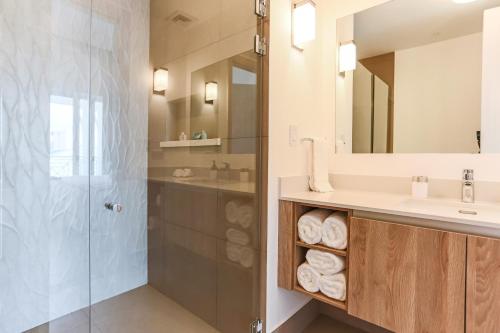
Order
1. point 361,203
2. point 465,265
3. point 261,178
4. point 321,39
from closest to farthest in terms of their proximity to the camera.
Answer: point 465,265
point 361,203
point 261,178
point 321,39

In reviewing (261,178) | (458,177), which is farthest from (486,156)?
Answer: (261,178)

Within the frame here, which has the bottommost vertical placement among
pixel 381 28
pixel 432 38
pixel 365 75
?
pixel 365 75

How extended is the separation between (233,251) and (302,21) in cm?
143

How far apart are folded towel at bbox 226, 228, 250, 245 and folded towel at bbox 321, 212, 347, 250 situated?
436 mm

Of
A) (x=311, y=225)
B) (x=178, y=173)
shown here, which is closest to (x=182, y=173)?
(x=178, y=173)

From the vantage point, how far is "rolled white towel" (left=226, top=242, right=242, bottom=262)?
62.5 inches

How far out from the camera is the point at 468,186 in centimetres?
142

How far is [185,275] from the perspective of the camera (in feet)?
5.54

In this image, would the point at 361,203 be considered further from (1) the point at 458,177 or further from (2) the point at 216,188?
(2) the point at 216,188

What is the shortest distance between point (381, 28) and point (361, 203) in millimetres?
1212

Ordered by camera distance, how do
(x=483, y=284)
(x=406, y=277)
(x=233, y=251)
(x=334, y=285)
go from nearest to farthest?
(x=483, y=284) < (x=406, y=277) < (x=334, y=285) < (x=233, y=251)

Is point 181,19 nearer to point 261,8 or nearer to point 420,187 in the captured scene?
point 261,8

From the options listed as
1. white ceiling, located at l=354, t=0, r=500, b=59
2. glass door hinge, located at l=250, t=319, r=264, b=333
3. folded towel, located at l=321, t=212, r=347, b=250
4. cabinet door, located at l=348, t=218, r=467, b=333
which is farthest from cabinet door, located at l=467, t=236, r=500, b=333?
white ceiling, located at l=354, t=0, r=500, b=59

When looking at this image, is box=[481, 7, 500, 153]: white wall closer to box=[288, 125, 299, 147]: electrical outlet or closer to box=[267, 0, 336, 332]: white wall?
→ box=[267, 0, 336, 332]: white wall
